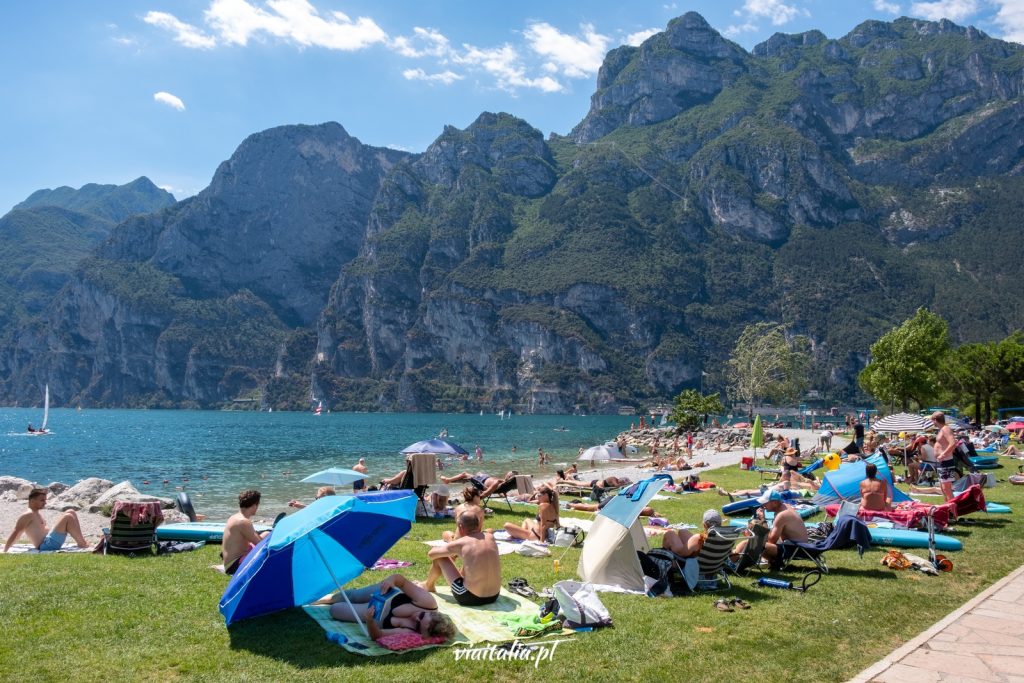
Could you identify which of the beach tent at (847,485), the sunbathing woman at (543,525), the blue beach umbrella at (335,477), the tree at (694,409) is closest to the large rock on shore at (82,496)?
the blue beach umbrella at (335,477)

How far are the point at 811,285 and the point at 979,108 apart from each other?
285 feet

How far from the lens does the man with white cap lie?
837 cm

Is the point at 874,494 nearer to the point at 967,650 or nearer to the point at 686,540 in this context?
the point at 686,540

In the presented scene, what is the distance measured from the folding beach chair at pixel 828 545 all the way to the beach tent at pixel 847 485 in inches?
141

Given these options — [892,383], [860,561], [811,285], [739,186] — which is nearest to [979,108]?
[739,186]

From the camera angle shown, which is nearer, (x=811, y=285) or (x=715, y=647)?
(x=715, y=647)

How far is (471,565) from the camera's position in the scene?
7.45 metres

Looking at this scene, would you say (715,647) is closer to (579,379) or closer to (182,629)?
(182,629)

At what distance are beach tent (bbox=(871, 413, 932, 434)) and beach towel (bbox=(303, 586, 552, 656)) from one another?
23.8 metres

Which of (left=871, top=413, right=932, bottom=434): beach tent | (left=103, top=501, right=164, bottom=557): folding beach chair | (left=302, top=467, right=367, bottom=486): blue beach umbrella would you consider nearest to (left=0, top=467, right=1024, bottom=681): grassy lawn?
(left=103, top=501, right=164, bottom=557): folding beach chair

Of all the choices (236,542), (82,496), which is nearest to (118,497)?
(82,496)

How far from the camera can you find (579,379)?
16850 cm

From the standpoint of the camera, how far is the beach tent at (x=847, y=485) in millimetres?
13539

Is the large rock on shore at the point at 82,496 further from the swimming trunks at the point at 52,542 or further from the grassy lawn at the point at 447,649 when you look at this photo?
the grassy lawn at the point at 447,649
